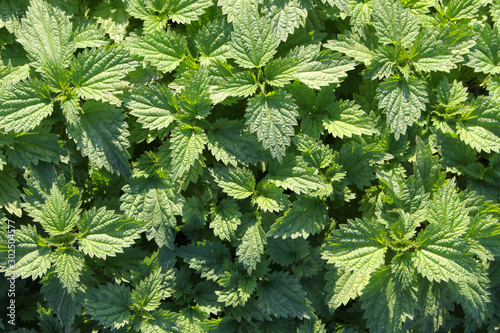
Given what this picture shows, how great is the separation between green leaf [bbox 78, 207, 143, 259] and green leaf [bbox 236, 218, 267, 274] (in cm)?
77

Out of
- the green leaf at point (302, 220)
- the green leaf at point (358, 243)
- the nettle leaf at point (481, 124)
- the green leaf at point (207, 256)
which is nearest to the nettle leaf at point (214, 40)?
the green leaf at point (302, 220)

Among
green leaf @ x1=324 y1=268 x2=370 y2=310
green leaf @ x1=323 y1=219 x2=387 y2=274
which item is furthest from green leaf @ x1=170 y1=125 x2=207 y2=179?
green leaf @ x1=324 y1=268 x2=370 y2=310

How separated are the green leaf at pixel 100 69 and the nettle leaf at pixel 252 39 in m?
0.80

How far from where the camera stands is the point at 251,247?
322cm

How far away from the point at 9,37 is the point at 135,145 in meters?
1.35

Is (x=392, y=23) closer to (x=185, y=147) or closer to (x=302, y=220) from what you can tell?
(x=302, y=220)

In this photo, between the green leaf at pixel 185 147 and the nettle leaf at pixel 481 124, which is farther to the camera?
the nettle leaf at pixel 481 124

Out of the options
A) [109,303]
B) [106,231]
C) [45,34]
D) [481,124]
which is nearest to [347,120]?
[481,124]

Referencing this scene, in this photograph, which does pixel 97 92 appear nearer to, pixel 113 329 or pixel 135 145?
pixel 135 145

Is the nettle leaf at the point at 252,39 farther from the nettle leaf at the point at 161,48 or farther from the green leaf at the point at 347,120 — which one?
the green leaf at the point at 347,120

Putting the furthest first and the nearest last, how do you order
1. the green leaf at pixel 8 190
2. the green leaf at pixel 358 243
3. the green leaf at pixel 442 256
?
the green leaf at pixel 8 190, the green leaf at pixel 358 243, the green leaf at pixel 442 256

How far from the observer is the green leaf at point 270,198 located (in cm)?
321

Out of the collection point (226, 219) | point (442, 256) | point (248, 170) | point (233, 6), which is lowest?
point (442, 256)

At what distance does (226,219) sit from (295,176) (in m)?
0.63
